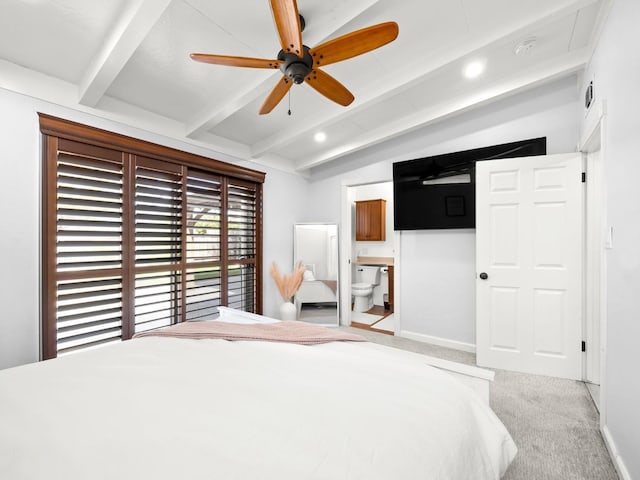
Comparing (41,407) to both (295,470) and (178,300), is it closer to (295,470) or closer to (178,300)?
(295,470)

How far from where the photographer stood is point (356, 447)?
0.77 meters

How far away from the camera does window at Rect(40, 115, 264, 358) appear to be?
2.28 meters

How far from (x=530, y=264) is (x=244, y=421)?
9.63 feet

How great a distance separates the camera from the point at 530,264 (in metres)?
2.75

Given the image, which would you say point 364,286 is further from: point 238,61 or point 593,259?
point 238,61

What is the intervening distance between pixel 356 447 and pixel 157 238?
279 cm

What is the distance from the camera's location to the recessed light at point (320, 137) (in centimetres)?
364

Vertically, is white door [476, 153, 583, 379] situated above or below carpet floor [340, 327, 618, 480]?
above

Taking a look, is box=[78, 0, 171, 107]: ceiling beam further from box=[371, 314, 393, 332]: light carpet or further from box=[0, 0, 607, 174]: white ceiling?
box=[371, 314, 393, 332]: light carpet

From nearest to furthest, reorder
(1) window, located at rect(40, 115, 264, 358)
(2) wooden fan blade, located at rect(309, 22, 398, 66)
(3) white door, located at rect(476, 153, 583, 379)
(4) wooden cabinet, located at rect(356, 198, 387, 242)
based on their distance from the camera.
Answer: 1. (2) wooden fan blade, located at rect(309, 22, 398, 66)
2. (1) window, located at rect(40, 115, 264, 358)
3. (3) white door, located at rect(476, 153, 583, 379)
4. (4) wooden cabinet, located at rect(356, 198, 387, 242)

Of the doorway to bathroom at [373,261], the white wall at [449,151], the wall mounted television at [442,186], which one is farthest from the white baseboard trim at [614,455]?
the doorway to bathroom at [373,261]

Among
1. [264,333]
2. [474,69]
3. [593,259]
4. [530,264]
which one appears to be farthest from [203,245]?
[593,259]

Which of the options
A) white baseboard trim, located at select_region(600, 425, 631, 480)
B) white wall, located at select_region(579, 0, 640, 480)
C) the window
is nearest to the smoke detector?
white wall, located at select_region(579, 0, 640, 480)

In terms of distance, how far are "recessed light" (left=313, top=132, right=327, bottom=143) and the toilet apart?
2.52 m
